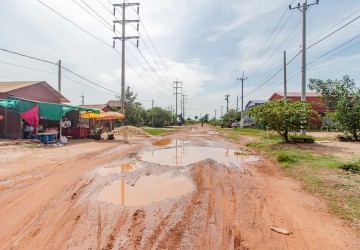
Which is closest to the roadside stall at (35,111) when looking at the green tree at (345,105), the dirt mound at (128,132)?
the dirt mound at (128,132)

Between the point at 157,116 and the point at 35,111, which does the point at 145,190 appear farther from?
the point at 157,116

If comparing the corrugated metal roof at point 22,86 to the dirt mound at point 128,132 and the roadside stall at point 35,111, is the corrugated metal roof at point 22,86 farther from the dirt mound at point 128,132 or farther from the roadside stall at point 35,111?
the dirt mound at point 128,132

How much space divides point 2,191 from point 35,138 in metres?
11.9

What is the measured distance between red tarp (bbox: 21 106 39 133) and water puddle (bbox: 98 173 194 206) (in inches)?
484

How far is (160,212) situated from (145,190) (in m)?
1.40

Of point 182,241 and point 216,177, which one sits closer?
point 182,241

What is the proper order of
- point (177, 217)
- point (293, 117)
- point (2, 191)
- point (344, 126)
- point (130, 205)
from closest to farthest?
point (177, 217) → point (130, 205) → point (2, 191) → point (293, 117) → point (344, 126)

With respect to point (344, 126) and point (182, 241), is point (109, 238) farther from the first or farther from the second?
point (344, 126)

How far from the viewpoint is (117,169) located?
827 cm

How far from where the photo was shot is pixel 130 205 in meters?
4.84

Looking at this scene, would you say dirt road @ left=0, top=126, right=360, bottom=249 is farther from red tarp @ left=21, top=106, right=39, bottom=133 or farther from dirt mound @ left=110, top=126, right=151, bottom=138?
dirt mound @ left=110, top=126, right=151, bottom=138

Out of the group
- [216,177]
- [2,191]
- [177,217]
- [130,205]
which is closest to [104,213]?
[130,205]

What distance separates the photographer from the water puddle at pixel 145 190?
516cm

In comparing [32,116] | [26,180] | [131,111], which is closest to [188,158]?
[26,180]
